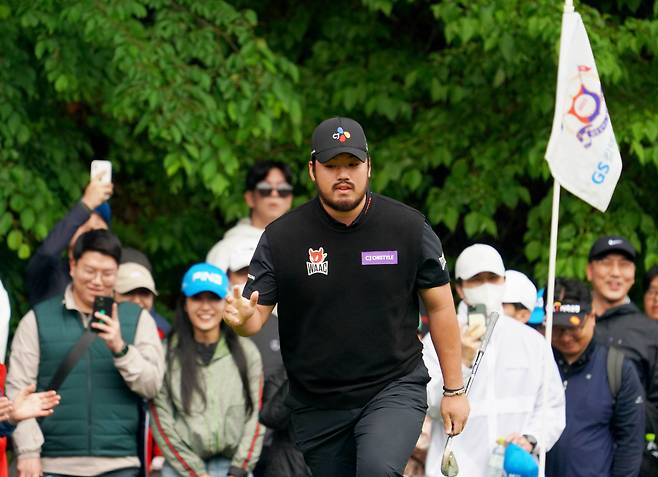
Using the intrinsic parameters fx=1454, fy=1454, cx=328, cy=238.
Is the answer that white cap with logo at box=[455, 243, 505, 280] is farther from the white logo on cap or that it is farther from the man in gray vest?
the man in gray vest

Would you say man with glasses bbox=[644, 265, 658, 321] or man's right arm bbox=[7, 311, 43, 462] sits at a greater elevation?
man with glasses bbox=[644, 265, 658, 321]

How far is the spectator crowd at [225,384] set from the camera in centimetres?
811

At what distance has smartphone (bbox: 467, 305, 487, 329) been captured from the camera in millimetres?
7957

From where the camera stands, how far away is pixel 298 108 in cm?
1049

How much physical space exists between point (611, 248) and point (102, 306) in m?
3.65

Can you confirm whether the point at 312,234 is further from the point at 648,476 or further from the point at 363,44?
the point at 363,44

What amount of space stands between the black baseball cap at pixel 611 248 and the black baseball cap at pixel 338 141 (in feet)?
12.0

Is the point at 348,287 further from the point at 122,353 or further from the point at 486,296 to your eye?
the point at 122,353

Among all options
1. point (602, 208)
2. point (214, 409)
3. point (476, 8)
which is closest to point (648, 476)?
point (602, 208)

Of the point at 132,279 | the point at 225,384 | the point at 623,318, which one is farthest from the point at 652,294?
the point at 132,279

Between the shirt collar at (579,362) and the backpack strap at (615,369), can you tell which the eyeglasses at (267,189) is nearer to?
the shirt collar at (579,362)

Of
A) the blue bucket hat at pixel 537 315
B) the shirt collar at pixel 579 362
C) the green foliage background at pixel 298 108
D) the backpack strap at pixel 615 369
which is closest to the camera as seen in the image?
the backpack strap at pixel 615 369

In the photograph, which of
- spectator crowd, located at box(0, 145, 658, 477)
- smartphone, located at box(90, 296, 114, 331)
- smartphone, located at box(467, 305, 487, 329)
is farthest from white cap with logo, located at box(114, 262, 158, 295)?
smartphone, located at box(467, 305, 487, 329)

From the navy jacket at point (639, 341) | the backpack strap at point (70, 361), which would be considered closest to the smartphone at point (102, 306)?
the backpack strap at point (70, 361)
